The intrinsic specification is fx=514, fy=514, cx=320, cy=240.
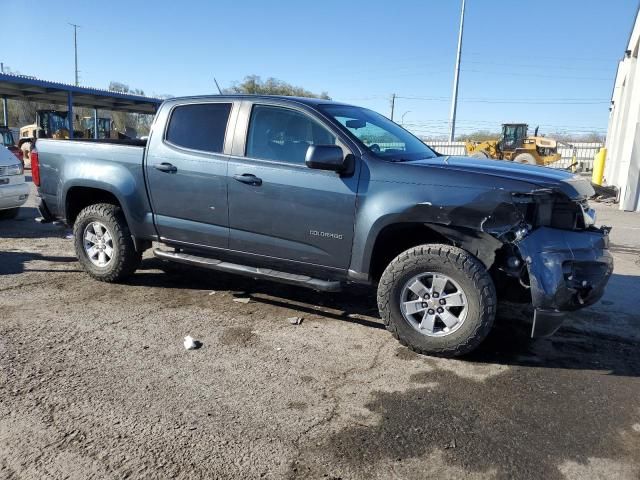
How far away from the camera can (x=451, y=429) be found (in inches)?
118

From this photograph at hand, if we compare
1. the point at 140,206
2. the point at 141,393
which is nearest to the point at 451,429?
the point at 141,393

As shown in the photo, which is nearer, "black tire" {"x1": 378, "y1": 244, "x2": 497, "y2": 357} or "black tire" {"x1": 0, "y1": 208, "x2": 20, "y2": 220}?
"black tire" {"x1": 378, "y1": 244, "x2": 497, "y2": 357}

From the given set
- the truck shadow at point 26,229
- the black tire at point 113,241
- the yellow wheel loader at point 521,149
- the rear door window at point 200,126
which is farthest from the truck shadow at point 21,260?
the yellow wheel loader at point 521,149

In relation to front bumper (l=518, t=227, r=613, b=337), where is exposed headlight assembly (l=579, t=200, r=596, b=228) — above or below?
above

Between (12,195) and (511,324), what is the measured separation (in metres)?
8.37

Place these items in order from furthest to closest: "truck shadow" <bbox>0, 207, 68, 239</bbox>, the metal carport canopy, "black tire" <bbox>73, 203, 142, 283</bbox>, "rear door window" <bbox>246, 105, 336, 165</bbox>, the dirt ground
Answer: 1. the metal carport canopy
2. "truck shadow" <bbox>0, 207, 68, 239</bbox>
3. "black tire" <bbox>73, 203, 142, 283</bbox>
4. "rear door window" <bbox>246, 105, 336, 165</bbox>
5. the dirt ground

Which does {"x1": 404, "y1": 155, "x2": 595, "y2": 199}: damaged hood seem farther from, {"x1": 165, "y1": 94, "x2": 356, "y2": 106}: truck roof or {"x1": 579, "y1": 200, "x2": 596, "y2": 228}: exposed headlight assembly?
{"x1": 165, "y1": 94, "x2": 356, "y2": 106}: truck roof

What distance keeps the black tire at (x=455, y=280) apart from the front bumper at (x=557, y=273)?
0.32 meters

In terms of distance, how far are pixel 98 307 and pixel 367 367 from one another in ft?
9.01

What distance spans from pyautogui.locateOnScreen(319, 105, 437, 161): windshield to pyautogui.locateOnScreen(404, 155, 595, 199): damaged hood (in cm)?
34

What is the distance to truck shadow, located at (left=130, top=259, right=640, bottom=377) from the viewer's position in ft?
13.2

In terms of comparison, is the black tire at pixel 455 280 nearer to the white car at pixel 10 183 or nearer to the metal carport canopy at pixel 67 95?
the white car at pixel 10 183

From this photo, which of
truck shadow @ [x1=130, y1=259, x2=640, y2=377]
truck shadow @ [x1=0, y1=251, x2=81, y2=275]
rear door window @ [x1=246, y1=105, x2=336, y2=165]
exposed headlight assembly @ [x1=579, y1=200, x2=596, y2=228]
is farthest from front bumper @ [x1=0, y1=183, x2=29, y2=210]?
exposed headlight assembly @ [x1=579, y1=200, x2=596, y2=228]

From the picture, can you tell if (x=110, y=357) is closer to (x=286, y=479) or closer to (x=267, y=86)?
(x=286, y=479)
